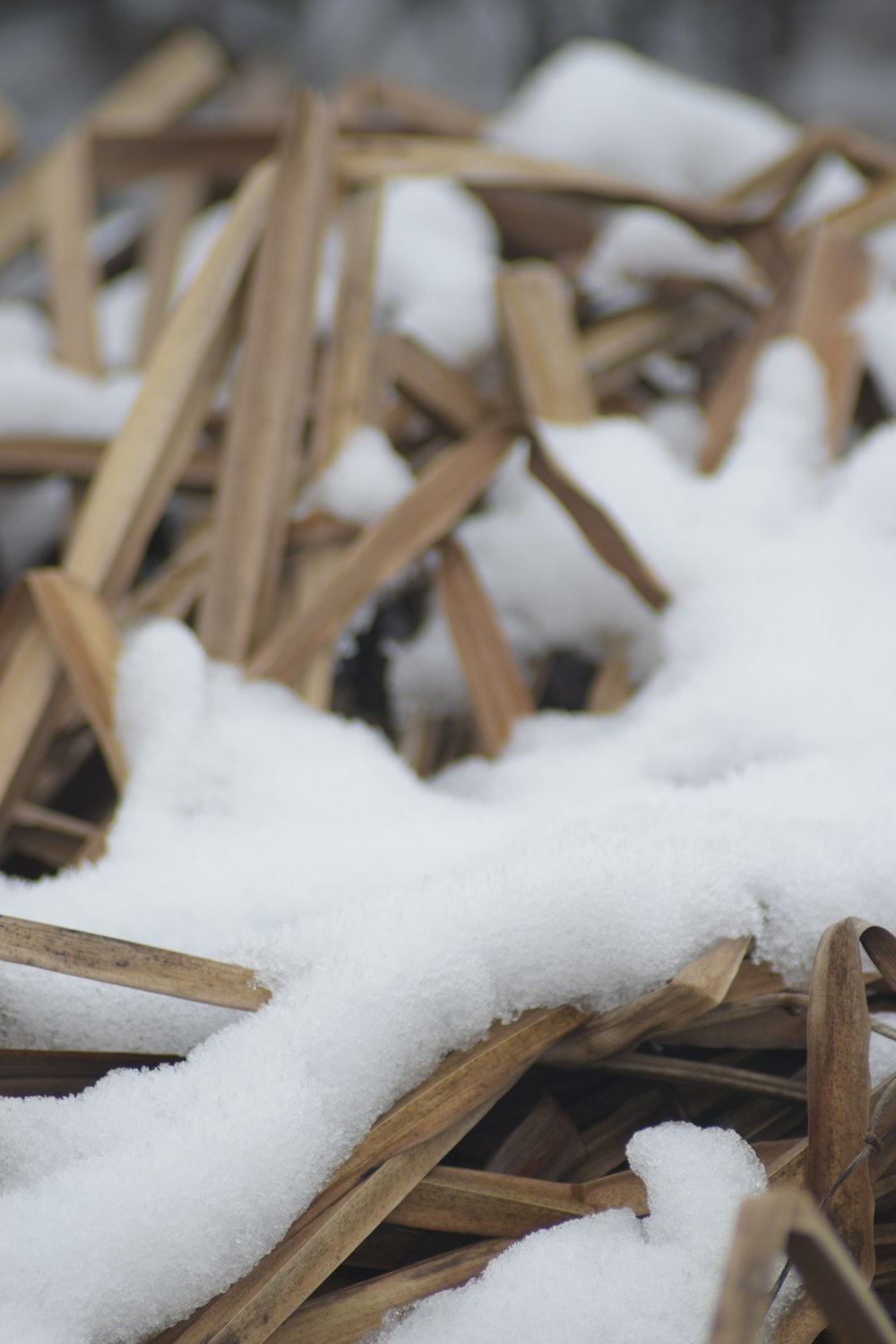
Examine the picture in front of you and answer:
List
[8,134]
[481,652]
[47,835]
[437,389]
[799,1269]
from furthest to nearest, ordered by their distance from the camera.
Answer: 1. [8,134]
2. [437,389]
3. [481,652]
4. [47,835]
5. [799,1269]

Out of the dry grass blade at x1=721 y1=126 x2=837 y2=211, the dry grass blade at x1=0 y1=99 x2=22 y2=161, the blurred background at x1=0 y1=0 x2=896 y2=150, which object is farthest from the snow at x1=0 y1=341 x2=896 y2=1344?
the blurred background at x1=0 y1=0 x2=896 y2=150

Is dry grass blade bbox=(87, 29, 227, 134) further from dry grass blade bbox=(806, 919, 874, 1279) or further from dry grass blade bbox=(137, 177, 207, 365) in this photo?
dry grass blade bbox=(806, 919, 874, 1279)

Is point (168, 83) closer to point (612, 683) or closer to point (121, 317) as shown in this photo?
point (121, 317)

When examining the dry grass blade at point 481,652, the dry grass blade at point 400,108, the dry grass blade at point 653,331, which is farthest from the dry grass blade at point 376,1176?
the dry grass blade at point 400,108

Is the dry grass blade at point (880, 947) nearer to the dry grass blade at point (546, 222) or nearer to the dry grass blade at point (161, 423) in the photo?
the dry grass blade at point (161, 423)

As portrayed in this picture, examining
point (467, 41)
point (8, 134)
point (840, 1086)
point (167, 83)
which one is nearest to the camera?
point (840, 1086)

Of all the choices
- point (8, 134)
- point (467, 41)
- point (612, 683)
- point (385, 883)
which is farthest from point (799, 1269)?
point (467, 41)

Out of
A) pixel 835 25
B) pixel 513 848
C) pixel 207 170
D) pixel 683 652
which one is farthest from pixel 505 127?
pixel 513 848
